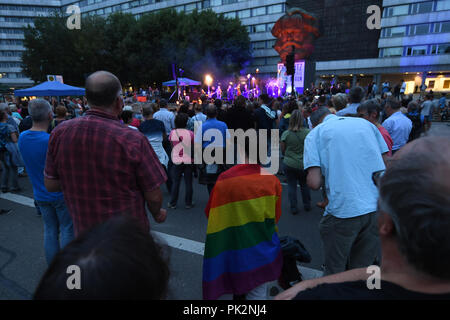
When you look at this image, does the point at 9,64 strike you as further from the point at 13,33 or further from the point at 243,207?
the point at 243,207

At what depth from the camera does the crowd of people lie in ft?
2.35

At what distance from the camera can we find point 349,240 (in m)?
2.28

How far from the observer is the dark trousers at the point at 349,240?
89.2 inches

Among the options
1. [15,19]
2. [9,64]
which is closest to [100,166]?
[9,64]

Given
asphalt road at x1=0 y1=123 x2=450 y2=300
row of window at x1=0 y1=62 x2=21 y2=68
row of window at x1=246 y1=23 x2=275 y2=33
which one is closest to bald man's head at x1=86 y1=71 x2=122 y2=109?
asphalt road at x1=0 y1=123 x2=450 y2=300

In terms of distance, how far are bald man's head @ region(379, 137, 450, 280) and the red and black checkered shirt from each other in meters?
1.47

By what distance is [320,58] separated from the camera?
143 ft

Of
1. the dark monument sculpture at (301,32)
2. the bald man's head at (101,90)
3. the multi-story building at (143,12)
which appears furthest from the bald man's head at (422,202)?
the multi-story building at (143,12)

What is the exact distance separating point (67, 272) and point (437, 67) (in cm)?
4581

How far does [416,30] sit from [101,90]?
46.1 m

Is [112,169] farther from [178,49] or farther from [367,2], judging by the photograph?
[367,2]

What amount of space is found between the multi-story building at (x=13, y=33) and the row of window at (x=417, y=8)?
7229 centimetres

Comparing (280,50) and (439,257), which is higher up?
(280,50)

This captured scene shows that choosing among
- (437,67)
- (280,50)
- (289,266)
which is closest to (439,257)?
(289,266)
